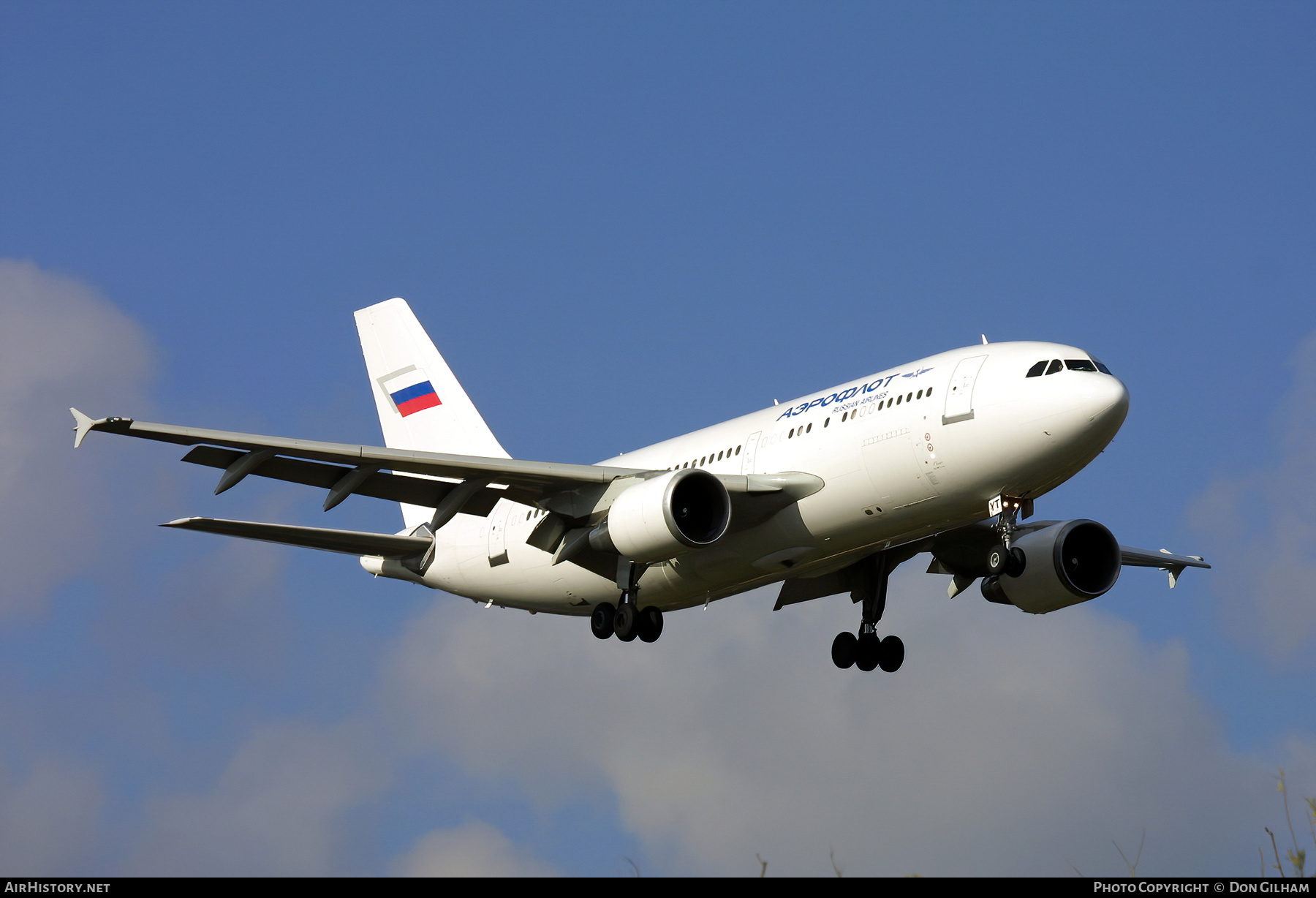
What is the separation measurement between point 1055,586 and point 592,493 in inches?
402

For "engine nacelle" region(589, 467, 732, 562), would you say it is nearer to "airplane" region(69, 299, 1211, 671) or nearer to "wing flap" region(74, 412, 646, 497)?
"airplane" region(69, 299, 1211, 671)

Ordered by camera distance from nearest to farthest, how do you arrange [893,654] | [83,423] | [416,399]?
[83,423], [893,654], [416,399]

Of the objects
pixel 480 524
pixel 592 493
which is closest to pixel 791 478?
pixel 592 493

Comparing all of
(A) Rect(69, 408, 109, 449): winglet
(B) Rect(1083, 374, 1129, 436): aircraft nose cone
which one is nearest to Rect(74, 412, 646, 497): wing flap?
(A) Rect(69, 408, 109, 449): winglet

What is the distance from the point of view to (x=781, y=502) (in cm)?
2738

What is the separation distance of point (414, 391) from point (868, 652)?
14.5 metres

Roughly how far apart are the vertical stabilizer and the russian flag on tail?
0.02 meters

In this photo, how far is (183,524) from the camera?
28.2m

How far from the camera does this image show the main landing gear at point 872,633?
3366cm

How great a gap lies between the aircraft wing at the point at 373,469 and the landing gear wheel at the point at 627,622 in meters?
2.48

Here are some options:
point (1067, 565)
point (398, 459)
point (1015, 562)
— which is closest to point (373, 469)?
point (398, 459)

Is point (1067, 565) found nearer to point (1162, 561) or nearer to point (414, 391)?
point (1162, 561)

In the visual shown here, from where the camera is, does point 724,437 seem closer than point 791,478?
No

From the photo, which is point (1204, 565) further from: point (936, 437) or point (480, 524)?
point (480, 524)
